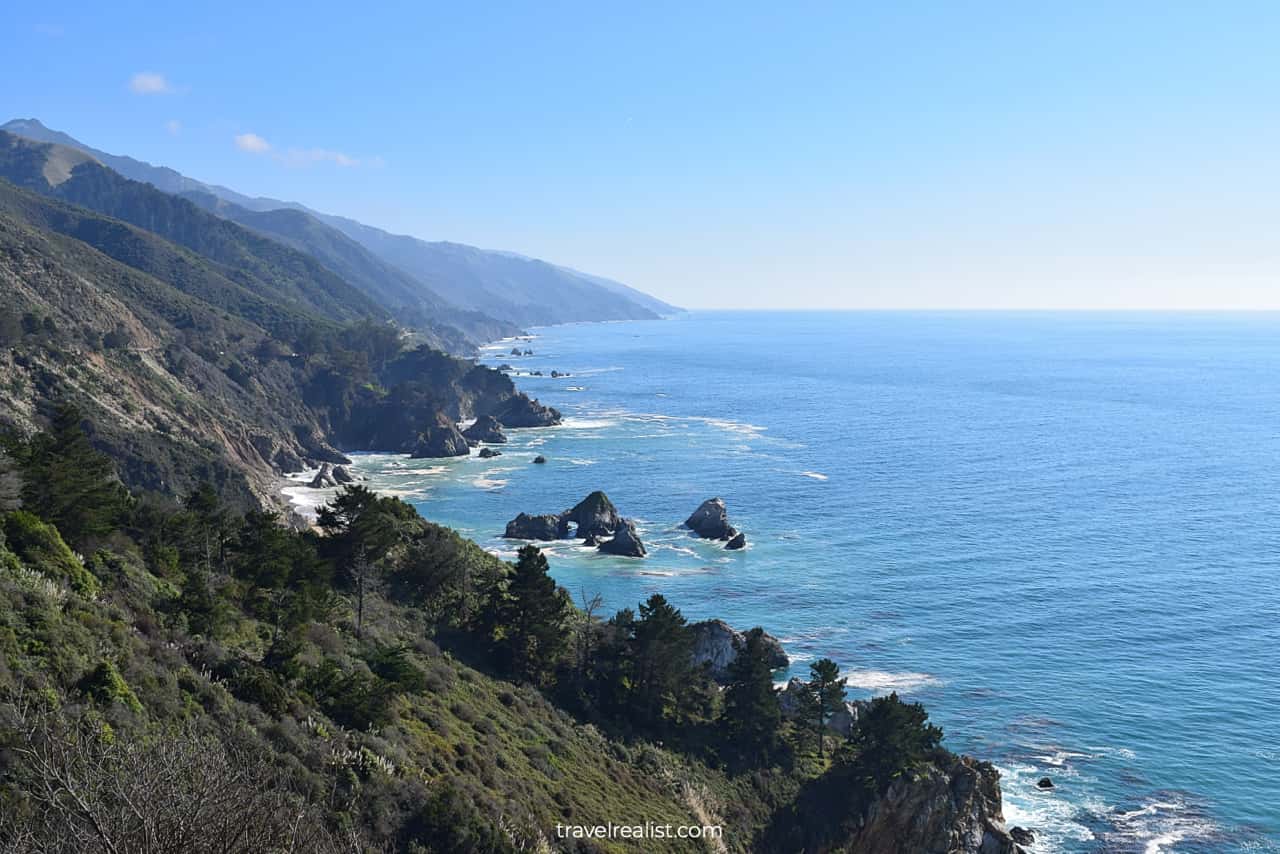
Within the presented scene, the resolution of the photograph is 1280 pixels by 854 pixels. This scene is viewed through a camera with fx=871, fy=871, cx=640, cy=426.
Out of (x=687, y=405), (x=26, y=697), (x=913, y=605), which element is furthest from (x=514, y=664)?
(x=687, y=405)

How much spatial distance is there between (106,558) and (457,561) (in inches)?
816

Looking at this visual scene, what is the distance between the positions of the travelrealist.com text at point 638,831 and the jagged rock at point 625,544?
5123 centimetres

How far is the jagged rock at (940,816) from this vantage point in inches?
1581

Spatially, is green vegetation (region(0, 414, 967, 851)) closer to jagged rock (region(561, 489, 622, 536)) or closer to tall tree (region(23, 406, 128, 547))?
tall tree (region(23, 406, 128, 547))

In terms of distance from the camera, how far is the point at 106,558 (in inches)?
1383

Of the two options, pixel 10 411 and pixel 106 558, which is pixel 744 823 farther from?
pixel 10 411

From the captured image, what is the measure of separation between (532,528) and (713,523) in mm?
19915

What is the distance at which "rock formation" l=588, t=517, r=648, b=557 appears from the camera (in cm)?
8906

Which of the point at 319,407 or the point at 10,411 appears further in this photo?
the point at 319,407

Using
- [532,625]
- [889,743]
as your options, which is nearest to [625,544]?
[532,625]

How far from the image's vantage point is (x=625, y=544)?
294ft

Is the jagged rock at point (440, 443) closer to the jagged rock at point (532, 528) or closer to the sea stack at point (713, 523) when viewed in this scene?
the jagged rock at point (532, 528)

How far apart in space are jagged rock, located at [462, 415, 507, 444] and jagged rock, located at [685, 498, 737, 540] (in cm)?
7077

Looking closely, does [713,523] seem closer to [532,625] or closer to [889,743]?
[532,625]
